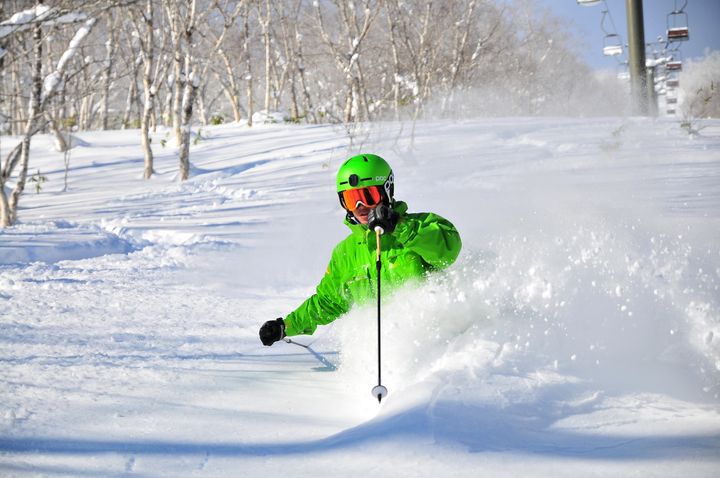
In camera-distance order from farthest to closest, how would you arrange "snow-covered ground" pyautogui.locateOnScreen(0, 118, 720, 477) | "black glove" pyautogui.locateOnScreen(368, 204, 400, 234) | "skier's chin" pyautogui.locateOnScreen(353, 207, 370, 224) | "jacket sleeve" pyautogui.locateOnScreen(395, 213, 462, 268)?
1. "skier's chin" pyautogui.locateOnScreen(353, 207, 370, 224)
2. "jacket sleeve" pyautogui.locateOnScreen(395, 213, 462, 268)
3. "black glove" pyautogui.locateOnScreen(368, 204, 400, 234)
4. "snow-covered ground" pyautogui.locateOnScreen(0, 118, 720, 477)

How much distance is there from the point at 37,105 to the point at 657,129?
35.1 feet

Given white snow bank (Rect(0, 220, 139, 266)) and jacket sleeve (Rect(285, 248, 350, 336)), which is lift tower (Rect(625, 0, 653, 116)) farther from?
jacket sleeve (Rect(285, 248, 350, 336))

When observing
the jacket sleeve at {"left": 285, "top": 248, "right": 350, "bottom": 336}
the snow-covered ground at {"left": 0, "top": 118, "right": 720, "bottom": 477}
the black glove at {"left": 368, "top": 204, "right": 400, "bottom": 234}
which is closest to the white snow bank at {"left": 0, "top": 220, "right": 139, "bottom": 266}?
the snow-covered ground at {"left": 0, "top": 118, "right": 720, "bottom": 477}

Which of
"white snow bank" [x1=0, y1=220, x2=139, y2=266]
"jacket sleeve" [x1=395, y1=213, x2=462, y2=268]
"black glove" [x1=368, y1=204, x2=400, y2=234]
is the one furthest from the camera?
"white snow bank" [x1=0, y1=220, x2=139, y2=266]

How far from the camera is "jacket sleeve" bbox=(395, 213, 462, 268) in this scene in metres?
3.25

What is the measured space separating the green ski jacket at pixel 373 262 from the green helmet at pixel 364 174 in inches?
6.9

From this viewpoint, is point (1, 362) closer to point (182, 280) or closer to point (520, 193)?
point (182, 280)

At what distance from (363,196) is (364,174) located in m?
0.13

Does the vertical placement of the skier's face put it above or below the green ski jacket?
above

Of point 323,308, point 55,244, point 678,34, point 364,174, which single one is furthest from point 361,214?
point 678,34

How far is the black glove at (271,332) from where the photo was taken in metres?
3.45

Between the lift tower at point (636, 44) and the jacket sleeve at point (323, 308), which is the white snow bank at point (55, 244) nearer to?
the jacket sleeve at point (323, 308)

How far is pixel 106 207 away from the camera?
436 inches

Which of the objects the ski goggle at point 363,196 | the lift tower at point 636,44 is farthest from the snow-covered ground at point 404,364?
the lift tower at point 636,44
